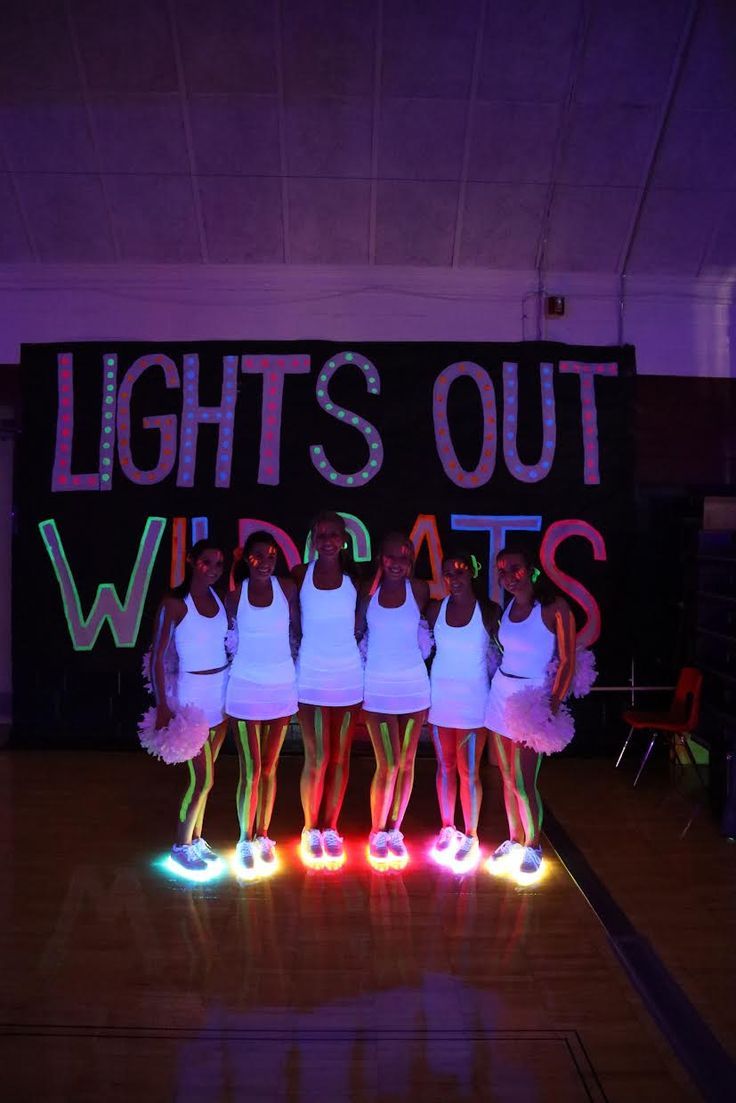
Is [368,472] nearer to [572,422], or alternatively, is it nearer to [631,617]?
[572,422]

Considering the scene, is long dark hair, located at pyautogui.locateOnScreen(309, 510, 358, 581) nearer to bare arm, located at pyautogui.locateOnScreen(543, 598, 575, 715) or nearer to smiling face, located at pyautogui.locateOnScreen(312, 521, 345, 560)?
smiling face, located at pyautogui.locateOnScreen(312, 521, 345, 560)

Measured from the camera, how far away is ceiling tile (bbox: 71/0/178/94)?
4512 millimetres

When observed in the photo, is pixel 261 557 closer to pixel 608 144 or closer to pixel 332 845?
pixel 332 845

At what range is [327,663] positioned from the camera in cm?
364

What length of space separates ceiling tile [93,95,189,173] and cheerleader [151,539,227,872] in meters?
2.82

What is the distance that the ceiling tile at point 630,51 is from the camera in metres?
4.49

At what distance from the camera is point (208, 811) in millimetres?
4535

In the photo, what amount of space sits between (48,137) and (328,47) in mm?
1746

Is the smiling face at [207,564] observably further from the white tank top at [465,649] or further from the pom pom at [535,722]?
the pom pom at [535,722]

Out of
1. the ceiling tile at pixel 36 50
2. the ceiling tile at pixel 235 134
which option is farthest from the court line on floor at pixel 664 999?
the ceiling tile at pixel 36 50

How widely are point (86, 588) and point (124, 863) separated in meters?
2.30

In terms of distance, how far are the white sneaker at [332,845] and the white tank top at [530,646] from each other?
1087 millimetres

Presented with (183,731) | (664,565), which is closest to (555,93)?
(664,565)

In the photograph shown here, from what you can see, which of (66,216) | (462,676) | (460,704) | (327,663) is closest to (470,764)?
(460,704)
